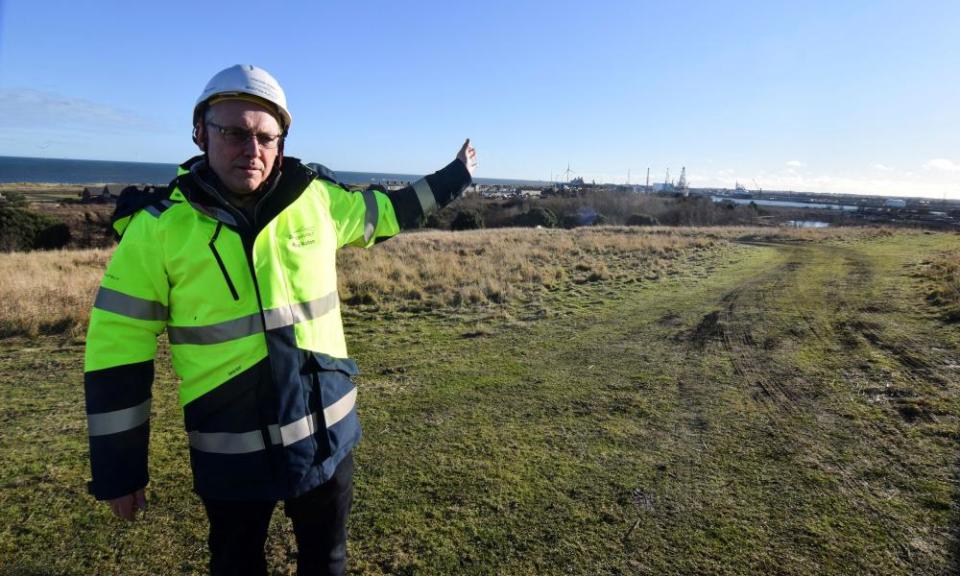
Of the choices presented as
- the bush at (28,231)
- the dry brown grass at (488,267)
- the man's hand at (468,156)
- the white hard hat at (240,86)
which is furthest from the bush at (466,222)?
the white hard hat at (240,86)

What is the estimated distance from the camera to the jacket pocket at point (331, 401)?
189cm

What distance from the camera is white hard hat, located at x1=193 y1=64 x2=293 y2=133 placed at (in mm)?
1768

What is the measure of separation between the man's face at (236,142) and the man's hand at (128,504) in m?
1.14

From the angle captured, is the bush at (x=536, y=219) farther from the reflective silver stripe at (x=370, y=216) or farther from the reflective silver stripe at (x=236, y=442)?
the reflective silver stripe at (x=236, y=442)

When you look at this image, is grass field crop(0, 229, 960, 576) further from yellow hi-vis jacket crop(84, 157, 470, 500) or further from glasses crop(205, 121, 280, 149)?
glasses crop(205, 121, 280, 149)

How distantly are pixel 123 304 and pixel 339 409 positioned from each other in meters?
0.83

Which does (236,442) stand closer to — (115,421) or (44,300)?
(115,421)

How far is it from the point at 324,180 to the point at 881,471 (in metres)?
4.16

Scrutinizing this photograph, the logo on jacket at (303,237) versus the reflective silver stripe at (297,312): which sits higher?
the logo on jacket at (303,237)

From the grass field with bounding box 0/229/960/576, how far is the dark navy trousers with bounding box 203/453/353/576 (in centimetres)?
74

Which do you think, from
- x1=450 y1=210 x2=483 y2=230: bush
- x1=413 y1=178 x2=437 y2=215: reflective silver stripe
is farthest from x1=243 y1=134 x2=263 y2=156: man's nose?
x1=450 y1=210 x2=483 y2=230: bush

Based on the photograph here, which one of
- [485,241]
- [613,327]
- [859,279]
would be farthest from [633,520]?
[485,241]

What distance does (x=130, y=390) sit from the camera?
167 cm

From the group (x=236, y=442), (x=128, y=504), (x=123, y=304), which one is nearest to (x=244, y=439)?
(x=236, y=442)
